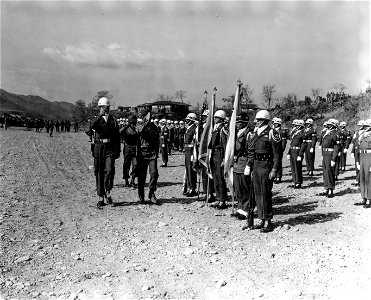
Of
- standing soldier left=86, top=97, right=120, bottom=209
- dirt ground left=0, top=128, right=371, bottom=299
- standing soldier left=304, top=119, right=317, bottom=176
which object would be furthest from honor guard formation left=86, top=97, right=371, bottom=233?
standing soldier left=304, top=119, right=317, bottom=176

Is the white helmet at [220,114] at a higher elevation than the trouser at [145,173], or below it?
higher

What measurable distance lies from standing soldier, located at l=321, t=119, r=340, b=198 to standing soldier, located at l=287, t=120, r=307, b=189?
48.9 inches

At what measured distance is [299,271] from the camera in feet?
18.4

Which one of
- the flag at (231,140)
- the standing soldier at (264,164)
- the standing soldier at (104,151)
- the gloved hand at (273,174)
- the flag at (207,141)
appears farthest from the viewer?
the flag at (207,141)

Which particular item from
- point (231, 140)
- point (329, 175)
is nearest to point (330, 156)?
point (329, 175)

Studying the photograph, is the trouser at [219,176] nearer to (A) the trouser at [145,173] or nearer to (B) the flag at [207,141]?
(B) the flag at [207,141]

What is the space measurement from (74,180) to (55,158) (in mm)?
6331

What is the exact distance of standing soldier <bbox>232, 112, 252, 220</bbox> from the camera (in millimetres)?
8375

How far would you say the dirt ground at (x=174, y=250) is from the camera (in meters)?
5.11

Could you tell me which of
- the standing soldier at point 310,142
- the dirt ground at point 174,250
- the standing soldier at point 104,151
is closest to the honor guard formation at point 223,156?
the standing soldier at point 104,151

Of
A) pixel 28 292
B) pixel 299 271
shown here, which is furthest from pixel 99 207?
pixel 299 271

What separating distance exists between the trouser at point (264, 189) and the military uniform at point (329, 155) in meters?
4.27

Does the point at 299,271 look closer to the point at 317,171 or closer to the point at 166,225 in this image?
the point at 166,225

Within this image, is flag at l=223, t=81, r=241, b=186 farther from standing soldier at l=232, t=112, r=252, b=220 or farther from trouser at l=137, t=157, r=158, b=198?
trouser at l=137, t=157, r=158, b=198
